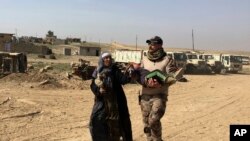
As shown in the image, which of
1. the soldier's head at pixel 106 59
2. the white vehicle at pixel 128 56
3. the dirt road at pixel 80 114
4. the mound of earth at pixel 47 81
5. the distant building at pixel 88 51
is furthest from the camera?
the distant building at pixel 88 51

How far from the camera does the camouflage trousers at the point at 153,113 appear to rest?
7582mm

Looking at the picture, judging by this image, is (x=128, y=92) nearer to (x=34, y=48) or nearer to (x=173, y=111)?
(x=173, y=111)

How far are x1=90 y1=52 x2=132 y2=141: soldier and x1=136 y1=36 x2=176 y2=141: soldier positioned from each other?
47 centimetres

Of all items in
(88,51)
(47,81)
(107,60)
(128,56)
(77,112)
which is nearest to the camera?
(107,60)

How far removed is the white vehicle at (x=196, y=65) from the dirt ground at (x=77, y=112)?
18.6 meters

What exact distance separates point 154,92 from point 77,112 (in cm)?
639

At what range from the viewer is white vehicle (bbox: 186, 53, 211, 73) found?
40031mm

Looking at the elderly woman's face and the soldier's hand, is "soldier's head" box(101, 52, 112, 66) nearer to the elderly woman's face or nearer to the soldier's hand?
the elderly woman's face

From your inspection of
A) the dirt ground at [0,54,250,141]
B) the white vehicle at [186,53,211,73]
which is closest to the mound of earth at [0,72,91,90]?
the dirt ground at [0,54,250,141]

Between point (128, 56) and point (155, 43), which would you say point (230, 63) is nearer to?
point (128, 56)

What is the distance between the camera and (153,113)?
7.60 meters

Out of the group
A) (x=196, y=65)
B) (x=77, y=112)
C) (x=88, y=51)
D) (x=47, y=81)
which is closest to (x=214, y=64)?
(x=196, y=65)

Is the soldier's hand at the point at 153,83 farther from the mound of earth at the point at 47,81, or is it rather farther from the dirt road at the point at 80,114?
the mound of earth at the point at 47,81

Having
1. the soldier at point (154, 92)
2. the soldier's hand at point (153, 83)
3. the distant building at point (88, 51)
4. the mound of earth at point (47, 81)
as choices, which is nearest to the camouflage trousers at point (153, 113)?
the soldier at point (154, 92)
